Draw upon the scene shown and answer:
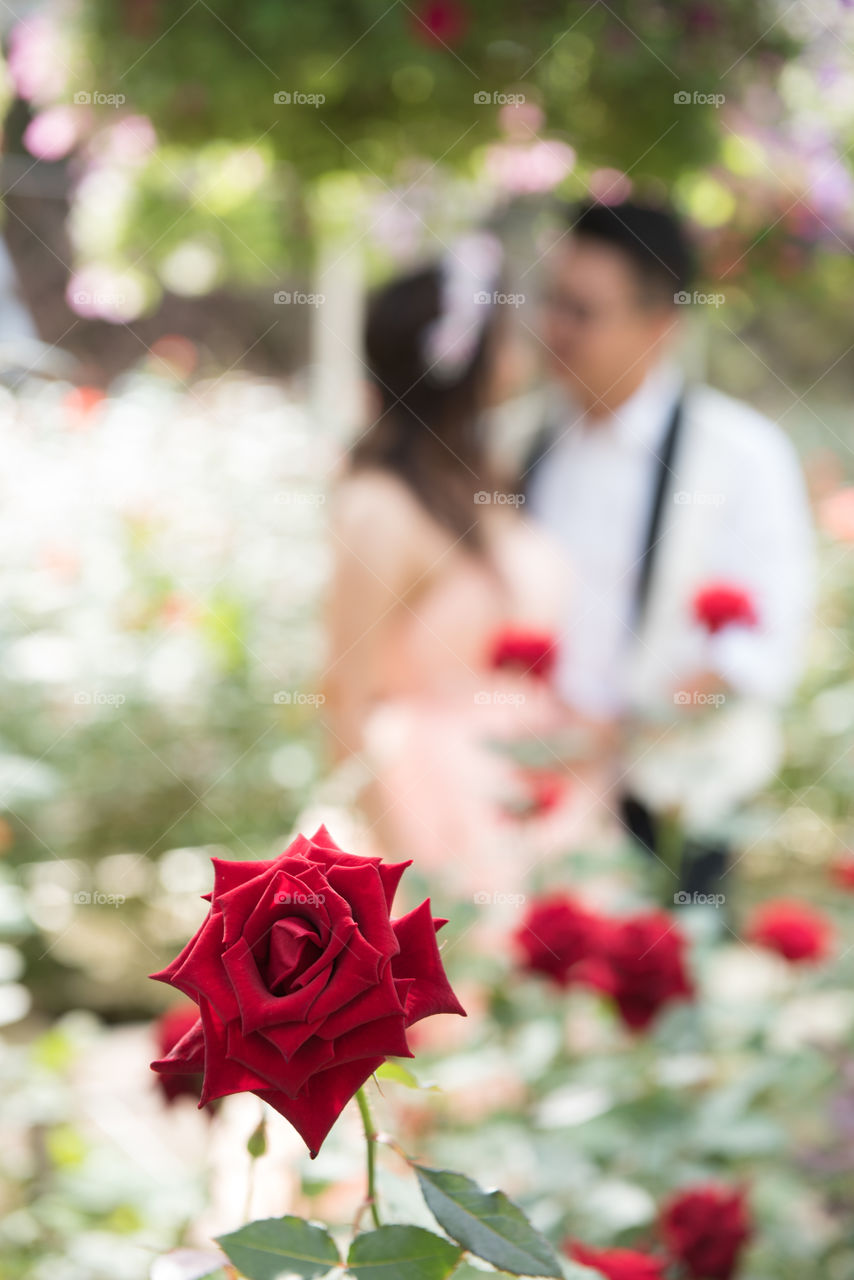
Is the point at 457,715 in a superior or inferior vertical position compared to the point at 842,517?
inferior

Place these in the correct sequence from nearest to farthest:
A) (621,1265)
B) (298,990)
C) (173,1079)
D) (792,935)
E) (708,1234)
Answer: (298,990) < (621,1265) < (708,1234) < (173,1079) < (792,935)

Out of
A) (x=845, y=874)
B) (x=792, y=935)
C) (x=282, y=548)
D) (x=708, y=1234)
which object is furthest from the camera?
(x=282, y=548)

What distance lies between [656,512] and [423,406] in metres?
0.43

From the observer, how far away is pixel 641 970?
2.48ft

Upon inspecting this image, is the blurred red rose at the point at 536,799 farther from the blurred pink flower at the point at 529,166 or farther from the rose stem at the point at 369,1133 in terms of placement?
the blurred pink flower at the point at 529,166

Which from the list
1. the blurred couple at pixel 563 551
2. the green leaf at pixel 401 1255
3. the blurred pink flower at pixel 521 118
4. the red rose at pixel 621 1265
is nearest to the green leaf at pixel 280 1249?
the green leaf at pixel 401 1255

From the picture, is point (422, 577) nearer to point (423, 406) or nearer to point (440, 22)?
point (423, 406)

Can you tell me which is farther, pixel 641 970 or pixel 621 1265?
pixel 641 970

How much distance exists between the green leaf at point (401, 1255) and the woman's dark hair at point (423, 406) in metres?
1.25

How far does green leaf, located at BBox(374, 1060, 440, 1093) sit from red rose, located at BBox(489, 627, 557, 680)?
0.76 metres

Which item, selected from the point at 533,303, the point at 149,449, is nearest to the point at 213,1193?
the point at 533,303

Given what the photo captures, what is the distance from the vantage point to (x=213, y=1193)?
72 centimetres

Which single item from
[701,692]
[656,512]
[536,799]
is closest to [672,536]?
[656,512]

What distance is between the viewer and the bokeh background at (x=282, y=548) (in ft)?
2.64
